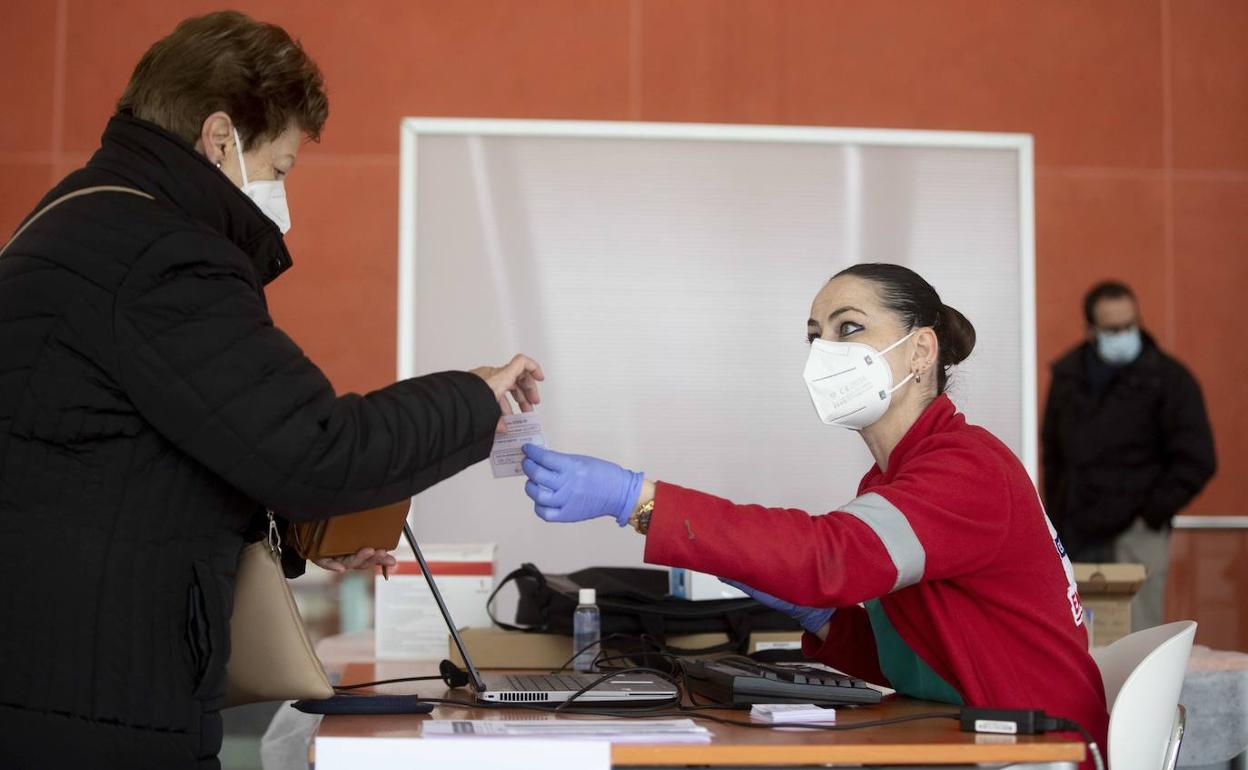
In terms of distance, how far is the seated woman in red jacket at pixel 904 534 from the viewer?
5.51 feet

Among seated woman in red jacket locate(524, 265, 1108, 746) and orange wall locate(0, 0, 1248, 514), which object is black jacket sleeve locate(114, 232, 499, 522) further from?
orange wall locate(0, 0, 1248, 514)

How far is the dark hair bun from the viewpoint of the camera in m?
2.18

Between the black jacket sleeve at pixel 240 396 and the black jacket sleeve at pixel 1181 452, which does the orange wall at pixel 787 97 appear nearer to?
the black jacket sleeve at pixel 1181 452

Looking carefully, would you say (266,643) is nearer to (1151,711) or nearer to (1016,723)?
(1016,723)

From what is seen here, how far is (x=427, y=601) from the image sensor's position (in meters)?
2.88

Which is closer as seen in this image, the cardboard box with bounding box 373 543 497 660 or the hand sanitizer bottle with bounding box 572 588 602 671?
the hand sanitizer bottle with bounding box 572 588 602 671

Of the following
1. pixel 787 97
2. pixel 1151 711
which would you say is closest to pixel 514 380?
pixel 1151 711

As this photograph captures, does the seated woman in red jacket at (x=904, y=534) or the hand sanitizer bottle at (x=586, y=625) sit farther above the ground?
the seated woman in red jacket at (x=904, y=534)

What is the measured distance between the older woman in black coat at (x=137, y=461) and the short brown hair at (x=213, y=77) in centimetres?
15

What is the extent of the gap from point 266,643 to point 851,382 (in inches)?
38.1

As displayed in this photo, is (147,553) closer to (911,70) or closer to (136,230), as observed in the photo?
(136,230)

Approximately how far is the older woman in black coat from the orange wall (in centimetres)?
334

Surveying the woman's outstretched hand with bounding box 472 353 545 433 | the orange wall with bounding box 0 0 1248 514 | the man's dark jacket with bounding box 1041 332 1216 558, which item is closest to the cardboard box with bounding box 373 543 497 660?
the woman's outstretched hand with bounding box 472 353 545 433

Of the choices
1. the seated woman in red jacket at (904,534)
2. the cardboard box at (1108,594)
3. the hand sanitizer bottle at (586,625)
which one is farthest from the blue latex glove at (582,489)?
the cardboard box at (1108,594)
